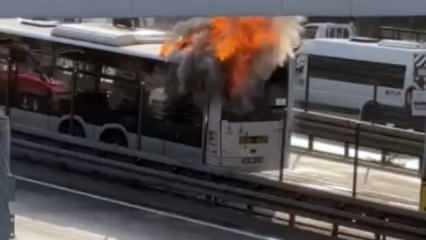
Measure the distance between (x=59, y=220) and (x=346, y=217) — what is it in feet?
14.0

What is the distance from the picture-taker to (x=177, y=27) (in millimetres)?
21547

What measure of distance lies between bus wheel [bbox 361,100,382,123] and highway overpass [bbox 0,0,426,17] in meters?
13.5

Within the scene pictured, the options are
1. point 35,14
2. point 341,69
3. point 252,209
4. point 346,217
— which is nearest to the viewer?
point 35,14

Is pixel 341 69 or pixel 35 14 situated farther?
pixel 341 69

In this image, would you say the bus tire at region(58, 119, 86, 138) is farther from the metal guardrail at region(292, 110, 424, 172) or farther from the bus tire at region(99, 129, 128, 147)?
the metal guardrail at region(292, 110, 424, 172)

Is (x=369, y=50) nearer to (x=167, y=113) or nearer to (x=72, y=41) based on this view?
(x=72, y=41)

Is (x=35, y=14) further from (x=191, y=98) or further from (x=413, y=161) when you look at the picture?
(x=413, y=161)

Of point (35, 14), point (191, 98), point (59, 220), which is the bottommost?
point (59, 220)

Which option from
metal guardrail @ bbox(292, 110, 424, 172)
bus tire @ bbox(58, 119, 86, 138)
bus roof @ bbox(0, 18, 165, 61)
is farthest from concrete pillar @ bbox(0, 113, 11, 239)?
bus tire @ bbox(58, 119, 86, 138)

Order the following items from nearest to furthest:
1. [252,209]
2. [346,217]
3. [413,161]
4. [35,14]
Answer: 1. [35,14]
2. [346,217]
3. [252,209]
4. [413,161]

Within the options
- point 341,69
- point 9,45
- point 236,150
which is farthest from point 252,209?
point 341,69

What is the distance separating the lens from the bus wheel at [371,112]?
28.5 m

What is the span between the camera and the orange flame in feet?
64.1

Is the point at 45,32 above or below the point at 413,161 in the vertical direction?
above
